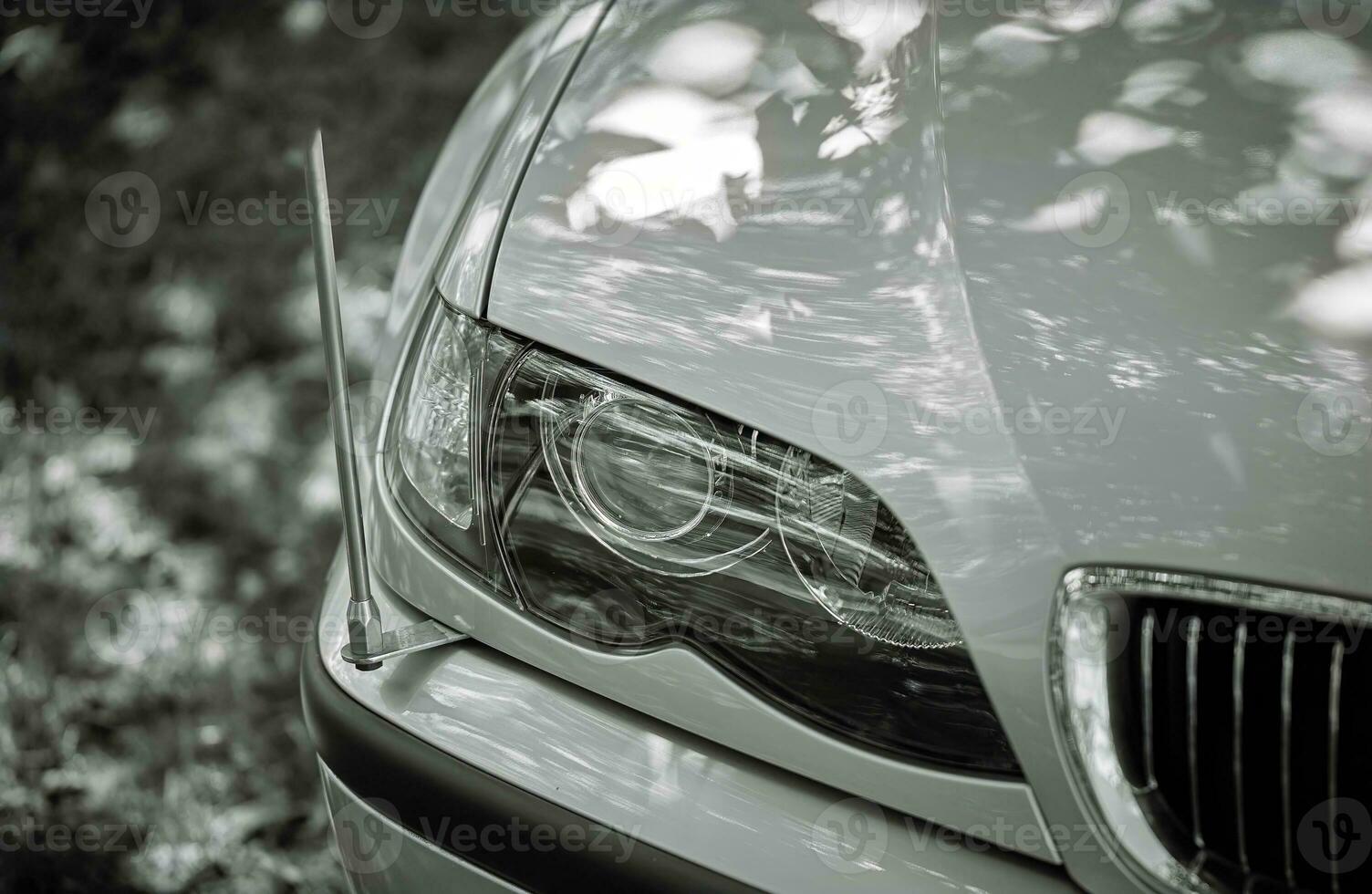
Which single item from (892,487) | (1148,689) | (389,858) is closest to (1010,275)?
(892,487)

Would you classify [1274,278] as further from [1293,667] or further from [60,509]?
[60,509]

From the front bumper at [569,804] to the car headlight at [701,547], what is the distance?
0.28 ft

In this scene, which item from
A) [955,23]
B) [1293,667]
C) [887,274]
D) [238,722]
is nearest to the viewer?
[1293,667]

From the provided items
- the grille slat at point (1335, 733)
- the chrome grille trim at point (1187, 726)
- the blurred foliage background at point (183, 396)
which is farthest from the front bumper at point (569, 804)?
the blurred foliage background at point (183, 396)

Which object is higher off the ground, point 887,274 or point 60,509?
point 887,274

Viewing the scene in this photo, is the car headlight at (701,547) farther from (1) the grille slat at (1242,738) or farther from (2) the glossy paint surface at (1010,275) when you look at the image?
(1) the grille slat at (1242,738)

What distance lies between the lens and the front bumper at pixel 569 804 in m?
1.08

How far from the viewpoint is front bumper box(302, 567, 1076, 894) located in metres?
1.08

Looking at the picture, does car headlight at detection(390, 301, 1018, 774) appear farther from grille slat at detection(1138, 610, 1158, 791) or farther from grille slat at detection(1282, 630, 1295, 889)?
grille slat at detection(1282, 630, 1295, 889)

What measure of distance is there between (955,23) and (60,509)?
84.4 inches

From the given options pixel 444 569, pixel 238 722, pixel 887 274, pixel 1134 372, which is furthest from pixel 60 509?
pixel 1134 372

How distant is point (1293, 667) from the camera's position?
3.28ft

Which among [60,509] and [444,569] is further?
[60,509]

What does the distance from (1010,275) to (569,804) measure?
0.70m
